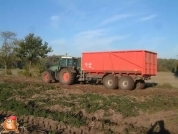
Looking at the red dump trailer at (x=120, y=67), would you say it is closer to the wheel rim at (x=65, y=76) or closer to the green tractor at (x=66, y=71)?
the green tractor at (x=66, y=71)

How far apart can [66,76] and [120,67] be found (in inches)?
186

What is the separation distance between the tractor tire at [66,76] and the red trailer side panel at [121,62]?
1.12 meters

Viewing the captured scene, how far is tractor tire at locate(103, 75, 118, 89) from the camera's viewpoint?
56.8ft

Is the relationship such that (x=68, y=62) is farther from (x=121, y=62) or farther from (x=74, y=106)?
(x=74, y=106)

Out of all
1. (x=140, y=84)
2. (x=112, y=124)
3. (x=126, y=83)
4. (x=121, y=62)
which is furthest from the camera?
(x=140, y=84)

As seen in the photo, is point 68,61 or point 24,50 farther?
point 24,50

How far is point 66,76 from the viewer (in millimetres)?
19734

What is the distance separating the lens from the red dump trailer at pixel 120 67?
54.1 ft

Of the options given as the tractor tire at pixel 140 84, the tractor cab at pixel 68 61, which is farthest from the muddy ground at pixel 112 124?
the tractor cab at pixel 68 61

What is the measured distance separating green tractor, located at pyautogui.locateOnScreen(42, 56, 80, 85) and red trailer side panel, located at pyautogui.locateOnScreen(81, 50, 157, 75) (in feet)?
3.44

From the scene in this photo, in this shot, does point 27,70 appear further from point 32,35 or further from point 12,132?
point 12,132

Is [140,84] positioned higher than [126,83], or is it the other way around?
[126,83]

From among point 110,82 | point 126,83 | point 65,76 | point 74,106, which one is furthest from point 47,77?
point 74,106

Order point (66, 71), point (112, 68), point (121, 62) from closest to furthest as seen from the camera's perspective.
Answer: point (121, 62), point (112, 68), point (66, 71)
